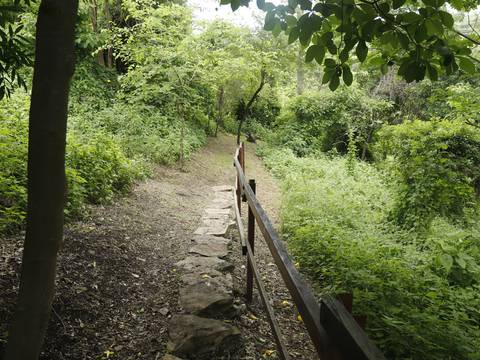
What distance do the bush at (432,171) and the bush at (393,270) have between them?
37cm

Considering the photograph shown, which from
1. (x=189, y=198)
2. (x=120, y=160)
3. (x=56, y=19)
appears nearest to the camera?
(x=56, y=19)

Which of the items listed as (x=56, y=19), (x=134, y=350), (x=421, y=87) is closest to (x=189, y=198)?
(x=134, y=350)

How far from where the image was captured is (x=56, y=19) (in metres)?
1.58

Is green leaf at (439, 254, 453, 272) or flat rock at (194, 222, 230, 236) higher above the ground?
green leaf at (439, 254, 453, 272)

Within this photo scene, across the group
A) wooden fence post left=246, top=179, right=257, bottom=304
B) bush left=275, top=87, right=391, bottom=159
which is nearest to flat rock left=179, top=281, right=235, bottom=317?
wooden fence post left=246, top=179, right=257, bottom=304

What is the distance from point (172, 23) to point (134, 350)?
33.4 feet

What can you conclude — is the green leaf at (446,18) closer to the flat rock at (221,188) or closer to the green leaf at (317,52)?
the green leaf at (317,52)

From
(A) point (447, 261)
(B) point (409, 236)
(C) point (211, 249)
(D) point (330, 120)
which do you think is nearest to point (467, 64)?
(A) point (447, 261)

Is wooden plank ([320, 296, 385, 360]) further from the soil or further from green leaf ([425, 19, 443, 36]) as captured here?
the soil

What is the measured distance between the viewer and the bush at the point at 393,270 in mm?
2865

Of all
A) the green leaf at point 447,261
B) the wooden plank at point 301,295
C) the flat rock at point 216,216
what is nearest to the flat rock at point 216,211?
the flat rock at point 216,216

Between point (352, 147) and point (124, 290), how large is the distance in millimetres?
11557

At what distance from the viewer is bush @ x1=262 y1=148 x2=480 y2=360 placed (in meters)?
2.87

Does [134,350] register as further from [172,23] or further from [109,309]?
[172,23]
